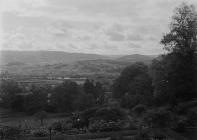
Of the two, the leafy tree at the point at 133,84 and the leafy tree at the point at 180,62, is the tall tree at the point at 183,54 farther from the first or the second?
the leafy tree at the point at 133,84

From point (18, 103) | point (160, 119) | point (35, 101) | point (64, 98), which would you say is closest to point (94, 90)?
point (64, 98)

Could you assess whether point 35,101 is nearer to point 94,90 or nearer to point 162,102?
point 94,90

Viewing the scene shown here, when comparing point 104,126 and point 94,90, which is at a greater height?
point 94,90

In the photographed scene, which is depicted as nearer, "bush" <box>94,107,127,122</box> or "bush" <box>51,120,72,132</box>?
"bush" <box>51,120,72,132</box>

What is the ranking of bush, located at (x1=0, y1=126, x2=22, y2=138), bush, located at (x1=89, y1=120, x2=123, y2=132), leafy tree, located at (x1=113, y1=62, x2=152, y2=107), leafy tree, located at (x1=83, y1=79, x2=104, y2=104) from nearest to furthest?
bush, located at (x1=0, y1=126, x2=22, y2=138)
bush, located at (x1=89, y1=120, x2=123, y2=132)
leafy tree, located at (x1=113, y1=62, x2=152, y2=107)
leafy tree, located at (x1=83, y1=79, x2=104, y2=104)

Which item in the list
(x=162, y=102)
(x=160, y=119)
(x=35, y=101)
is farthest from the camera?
(x=35, y=101)

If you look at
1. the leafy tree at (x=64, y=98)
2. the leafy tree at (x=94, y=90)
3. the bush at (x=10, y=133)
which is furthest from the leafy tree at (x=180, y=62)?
the leafy tree at (x=94, y=90)

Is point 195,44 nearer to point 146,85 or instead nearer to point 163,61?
point 163,61

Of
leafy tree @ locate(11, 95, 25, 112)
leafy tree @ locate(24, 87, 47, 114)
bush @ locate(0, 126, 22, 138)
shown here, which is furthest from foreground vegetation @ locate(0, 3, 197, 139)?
leafy tree @ locate(11, 95, 25, 112)

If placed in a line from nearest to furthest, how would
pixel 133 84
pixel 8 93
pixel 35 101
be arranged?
1. pixel 133 84
2. pixel 35 101
3. pixel 8 93

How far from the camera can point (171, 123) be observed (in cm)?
1783

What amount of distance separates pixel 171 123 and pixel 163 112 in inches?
33.4

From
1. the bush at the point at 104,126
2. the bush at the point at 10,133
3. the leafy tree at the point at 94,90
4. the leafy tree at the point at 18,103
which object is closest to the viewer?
the bush at the point at 10,133

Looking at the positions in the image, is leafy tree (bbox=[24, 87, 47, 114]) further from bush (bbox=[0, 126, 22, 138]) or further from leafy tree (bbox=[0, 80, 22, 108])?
bush (bbox=[0, 126, 22, 138])
